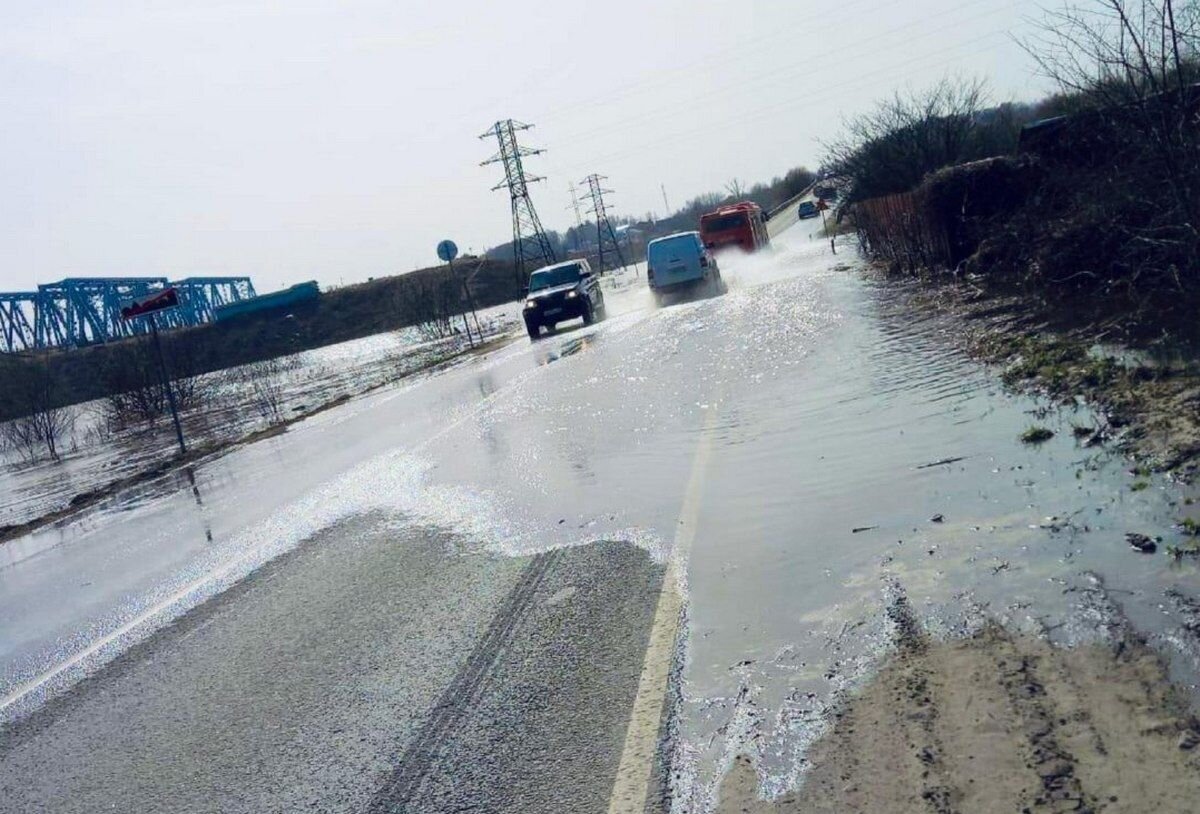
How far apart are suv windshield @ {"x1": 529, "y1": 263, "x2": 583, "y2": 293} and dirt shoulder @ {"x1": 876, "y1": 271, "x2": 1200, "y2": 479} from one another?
63.7 ft

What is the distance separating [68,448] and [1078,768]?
33.2 meters

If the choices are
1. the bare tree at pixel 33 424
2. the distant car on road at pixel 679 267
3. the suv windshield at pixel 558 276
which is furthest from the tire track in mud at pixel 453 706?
the bare tree at pixel 33 424

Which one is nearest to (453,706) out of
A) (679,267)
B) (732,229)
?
(679,267)

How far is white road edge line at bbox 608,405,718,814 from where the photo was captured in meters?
3.78

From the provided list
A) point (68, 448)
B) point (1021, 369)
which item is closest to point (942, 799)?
point (1021, 369)

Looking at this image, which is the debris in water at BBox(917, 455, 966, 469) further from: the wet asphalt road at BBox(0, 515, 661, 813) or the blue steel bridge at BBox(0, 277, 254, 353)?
the blue steel bridge at BBox(0, 277, 254, 353)

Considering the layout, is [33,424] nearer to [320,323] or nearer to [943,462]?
[943,462]

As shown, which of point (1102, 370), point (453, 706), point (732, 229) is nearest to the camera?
point (453, 706)

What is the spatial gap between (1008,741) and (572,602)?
2988 mm

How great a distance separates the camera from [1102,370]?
856 cm

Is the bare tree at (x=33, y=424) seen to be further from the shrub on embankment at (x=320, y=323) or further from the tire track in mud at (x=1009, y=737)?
the tire track in mud at (x=1009, y=737)

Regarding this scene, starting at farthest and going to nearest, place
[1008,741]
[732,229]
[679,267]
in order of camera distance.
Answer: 1. [732,229]
2. [679,267]
3. [1008,741]

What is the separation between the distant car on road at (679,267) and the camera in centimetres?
3288

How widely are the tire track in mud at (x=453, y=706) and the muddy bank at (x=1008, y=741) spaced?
1290 mm
